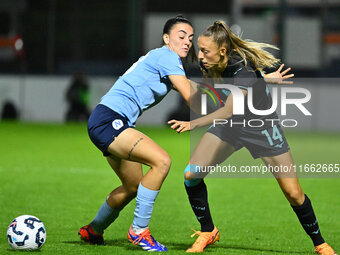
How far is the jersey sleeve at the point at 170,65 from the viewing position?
586cm

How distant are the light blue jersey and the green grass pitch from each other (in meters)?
1.18

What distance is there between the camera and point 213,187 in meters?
10.8

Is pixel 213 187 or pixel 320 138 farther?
pixel 320 138

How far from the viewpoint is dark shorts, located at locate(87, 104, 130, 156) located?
5.84m

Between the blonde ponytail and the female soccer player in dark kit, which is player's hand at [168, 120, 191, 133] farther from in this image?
the blonde ponytail

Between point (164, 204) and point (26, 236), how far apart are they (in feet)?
10.9

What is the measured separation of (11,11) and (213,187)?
600 inches

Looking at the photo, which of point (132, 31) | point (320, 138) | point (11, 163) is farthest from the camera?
point (132, 31)

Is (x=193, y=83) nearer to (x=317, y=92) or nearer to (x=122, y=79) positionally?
(x=122, y=79)

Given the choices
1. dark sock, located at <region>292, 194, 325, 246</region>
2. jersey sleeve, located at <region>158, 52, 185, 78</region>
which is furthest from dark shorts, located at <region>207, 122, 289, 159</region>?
jersey sleeve, located at <region>158, 52, 185, 78</region>

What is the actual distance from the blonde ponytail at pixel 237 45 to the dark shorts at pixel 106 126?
1.00m

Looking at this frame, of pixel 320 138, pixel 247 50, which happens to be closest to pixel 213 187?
pixel 247 50

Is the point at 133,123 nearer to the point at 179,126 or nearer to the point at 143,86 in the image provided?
the point at 143,86

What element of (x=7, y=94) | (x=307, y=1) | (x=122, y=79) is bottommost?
(x=7, y=94)
